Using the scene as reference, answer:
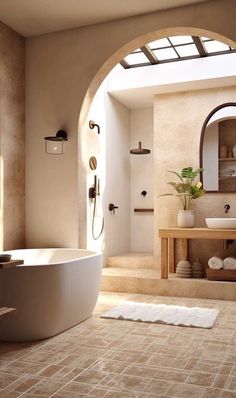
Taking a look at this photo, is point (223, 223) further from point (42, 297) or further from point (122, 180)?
point (42, 297)

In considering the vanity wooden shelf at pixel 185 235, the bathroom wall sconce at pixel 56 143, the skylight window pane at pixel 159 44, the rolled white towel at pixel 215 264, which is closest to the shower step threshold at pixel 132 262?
the vanity wooden shelf at pixel 185 235

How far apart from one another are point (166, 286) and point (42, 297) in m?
1.99

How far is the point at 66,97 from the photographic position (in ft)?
14.7

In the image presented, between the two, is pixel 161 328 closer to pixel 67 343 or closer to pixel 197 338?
pixel 197 338

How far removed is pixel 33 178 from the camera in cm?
466

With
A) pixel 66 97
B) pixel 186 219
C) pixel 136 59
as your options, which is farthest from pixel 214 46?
pixel 186 219

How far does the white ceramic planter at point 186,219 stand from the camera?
5.14 m

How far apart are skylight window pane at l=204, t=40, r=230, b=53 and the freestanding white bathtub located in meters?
3.06

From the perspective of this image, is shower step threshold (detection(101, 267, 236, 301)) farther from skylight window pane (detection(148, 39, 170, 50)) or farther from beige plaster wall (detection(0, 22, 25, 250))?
skylight window pane (detection(148, 39, 170, 50))

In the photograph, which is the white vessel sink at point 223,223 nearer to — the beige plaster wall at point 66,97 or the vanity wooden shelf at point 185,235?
the vanity wooden shelf at point 185,235

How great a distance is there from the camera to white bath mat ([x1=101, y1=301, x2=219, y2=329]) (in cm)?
361

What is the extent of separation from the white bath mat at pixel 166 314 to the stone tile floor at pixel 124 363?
0.10 meters

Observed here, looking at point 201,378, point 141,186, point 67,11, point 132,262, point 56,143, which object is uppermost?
point 67,11

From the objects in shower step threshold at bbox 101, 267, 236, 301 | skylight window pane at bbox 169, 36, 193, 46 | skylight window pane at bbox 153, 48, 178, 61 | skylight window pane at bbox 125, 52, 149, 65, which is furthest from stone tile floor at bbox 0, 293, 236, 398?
skylight window pane at bbox 125, 52, 149, 65
